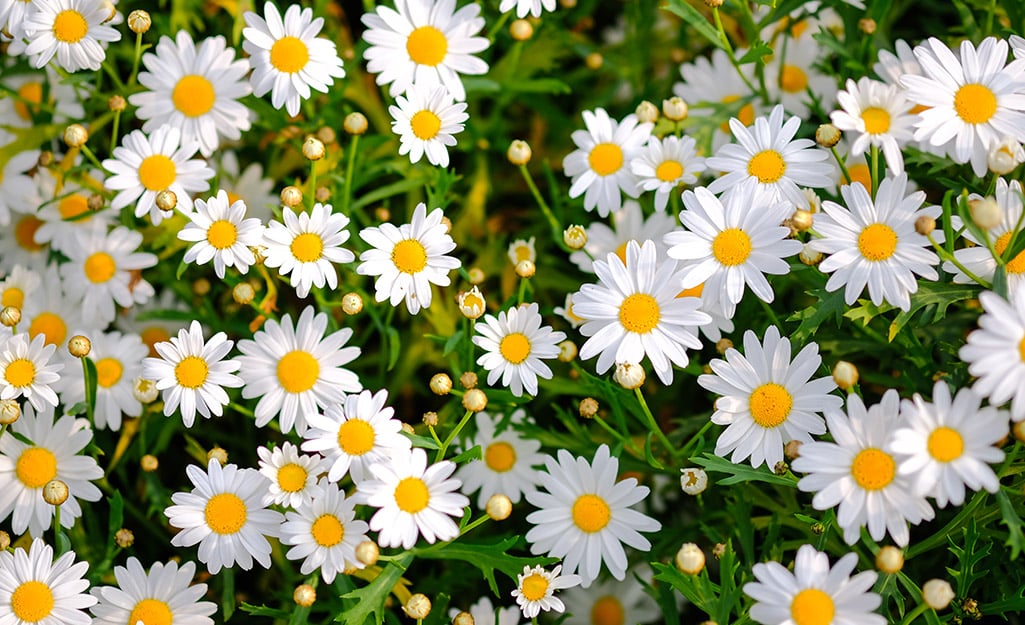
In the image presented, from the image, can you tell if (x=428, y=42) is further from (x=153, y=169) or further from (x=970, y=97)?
(x=970, y=97)

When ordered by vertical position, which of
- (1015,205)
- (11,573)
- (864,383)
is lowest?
(11,573)

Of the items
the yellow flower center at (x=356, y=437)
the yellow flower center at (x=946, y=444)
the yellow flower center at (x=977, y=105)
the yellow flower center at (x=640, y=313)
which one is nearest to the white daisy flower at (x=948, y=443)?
the yellow flower center at (x=946, y=444)

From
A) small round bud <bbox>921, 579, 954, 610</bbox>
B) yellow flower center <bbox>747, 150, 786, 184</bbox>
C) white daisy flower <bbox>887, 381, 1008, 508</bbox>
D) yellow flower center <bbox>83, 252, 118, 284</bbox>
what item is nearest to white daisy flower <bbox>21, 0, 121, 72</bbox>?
yellow flower center <bbox>83, 252, 118, 284</bbox>

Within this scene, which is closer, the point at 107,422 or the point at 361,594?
the point at 361,594

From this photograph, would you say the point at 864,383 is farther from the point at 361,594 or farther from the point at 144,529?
the point at 144,529

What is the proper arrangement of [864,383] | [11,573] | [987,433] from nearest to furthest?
[987,433] < [11,573] < [864,383]

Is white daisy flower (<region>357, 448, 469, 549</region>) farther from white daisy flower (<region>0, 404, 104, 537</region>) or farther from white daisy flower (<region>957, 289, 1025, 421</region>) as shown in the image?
white daisy flower (<region>957, 289, 1025, 421</region>)

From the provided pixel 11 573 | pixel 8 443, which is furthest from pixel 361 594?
pixel 8 443

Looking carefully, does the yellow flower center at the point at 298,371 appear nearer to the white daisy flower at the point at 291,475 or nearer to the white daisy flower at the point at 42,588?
the white daisy flower at the point at 291,475
